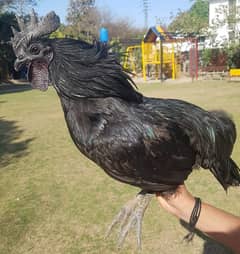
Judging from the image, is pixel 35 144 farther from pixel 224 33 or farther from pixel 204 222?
pixel 224 33

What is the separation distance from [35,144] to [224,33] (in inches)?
993

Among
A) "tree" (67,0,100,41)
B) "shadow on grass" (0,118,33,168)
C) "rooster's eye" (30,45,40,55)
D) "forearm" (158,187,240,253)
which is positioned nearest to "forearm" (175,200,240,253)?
"forearm" (158,187,240,253)

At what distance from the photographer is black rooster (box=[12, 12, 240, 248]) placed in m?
2.01

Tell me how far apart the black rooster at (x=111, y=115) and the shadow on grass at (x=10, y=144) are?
4.68m

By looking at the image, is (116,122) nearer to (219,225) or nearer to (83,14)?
(219,225)

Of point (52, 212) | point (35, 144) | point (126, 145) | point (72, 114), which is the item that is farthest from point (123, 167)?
point (35, 144)

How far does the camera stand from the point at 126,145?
197 cm

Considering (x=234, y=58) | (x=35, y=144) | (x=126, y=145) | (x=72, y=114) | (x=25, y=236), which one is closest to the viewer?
(x=126, y=145)

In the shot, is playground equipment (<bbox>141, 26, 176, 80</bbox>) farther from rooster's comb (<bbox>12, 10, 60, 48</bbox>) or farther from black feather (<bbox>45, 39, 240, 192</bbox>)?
black feather (<bbox>45, 39, 240, 192</bbox>)

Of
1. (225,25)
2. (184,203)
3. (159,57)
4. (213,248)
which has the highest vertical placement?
(225,25)

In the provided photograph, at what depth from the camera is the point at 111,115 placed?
203 cm

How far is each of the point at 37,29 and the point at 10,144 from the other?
6.06 metres

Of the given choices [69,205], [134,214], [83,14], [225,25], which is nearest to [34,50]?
[134,214]

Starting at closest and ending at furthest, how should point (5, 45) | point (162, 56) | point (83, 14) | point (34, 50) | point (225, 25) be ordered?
1. point (34, 50)
2. point (162, 56)
3. point (5, 45)
4. point (225, 25)
5. point (83, 14)
